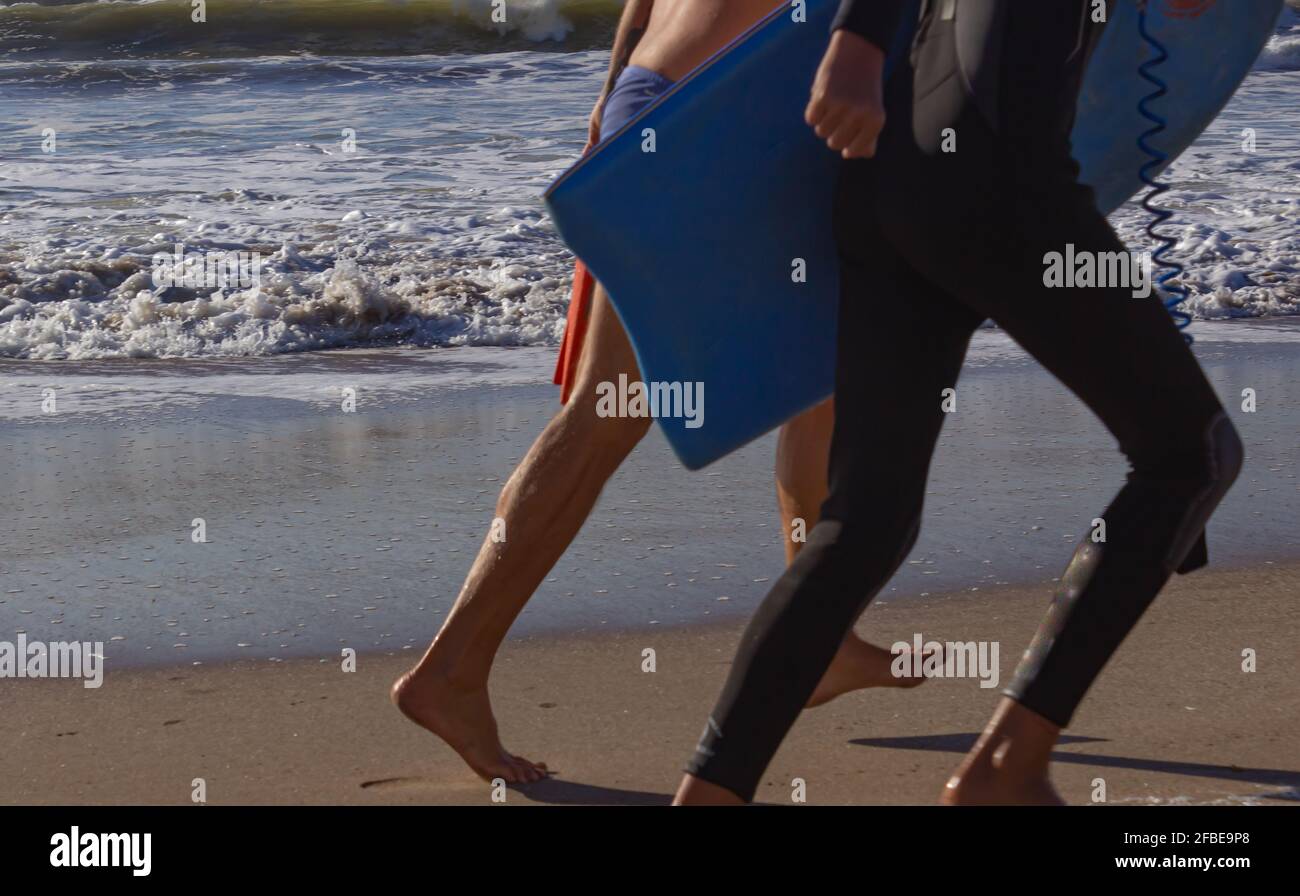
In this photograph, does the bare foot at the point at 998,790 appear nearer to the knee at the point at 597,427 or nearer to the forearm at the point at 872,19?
the knee at the point at 597,427

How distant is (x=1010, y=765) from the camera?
1.94 metres

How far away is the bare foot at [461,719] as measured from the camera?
94.0 inches

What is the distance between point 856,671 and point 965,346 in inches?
36.9

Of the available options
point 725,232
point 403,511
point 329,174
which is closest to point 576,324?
point 725,232

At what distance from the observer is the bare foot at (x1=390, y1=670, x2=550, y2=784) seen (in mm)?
2387

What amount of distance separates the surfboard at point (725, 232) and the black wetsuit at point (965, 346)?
16cm

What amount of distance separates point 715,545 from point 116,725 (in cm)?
138

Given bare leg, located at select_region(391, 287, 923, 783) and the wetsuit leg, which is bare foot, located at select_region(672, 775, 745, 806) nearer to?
the wetsuit leg

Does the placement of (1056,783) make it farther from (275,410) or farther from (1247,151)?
(1247,151)

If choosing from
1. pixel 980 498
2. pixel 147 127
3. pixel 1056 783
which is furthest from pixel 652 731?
pixel 147 127

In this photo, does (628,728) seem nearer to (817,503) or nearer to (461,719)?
(461,719)

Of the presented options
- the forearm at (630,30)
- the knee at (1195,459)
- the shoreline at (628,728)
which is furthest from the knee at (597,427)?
the knee at (1195,459)

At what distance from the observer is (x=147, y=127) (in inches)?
520

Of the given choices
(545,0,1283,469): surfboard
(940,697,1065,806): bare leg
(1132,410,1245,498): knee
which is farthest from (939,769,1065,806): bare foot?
(545,0,1283,469): surfboard
